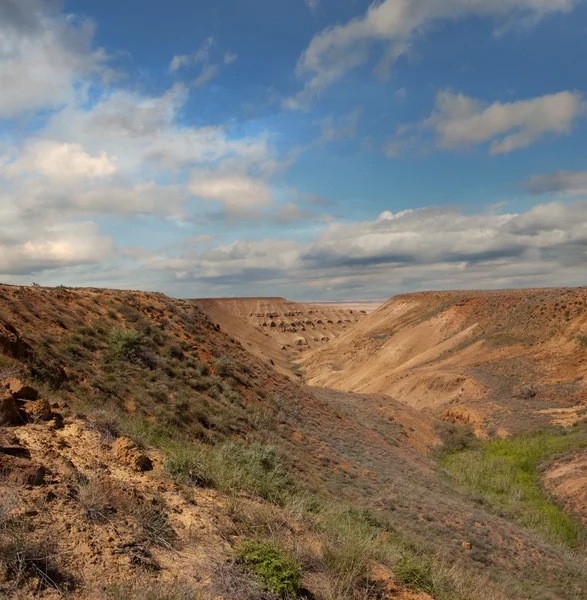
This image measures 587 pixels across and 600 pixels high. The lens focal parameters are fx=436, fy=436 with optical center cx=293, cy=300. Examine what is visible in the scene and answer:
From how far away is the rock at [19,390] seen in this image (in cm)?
718

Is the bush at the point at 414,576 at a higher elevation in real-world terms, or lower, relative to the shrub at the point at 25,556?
lower

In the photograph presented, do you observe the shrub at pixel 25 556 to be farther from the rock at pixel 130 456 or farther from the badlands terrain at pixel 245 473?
the rock at pixel 130 456

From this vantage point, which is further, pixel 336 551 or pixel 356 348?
pixel 356 348

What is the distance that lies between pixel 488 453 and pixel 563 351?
1586cm

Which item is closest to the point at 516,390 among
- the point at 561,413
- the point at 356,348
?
the point at 561,413

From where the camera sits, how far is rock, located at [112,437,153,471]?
6.84m

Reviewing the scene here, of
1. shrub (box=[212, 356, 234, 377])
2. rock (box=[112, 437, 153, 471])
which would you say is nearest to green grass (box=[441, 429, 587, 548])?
shrub (box=[212, 356, 234, 377])

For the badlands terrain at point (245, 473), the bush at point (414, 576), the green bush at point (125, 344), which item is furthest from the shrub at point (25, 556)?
the green bush at point (125, 344)

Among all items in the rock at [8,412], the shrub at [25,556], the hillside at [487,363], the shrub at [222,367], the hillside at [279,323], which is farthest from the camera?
the hillside at [279,323]

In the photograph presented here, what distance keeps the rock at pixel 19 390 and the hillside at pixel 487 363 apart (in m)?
27.6

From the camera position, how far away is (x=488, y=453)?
25531 mm

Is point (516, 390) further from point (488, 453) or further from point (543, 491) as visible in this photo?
point (543, 491)

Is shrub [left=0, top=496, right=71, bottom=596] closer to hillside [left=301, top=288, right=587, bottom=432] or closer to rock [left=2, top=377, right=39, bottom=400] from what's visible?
rock [left=2, top=377, right=39, bottom=400]

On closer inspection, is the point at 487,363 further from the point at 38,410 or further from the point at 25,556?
the point at 25,556
